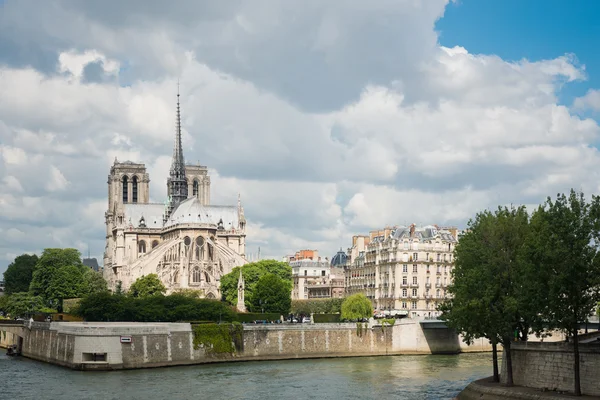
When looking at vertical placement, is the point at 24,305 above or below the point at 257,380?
above

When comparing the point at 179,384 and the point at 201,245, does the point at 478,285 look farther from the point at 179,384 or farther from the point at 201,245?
the point at 201,245

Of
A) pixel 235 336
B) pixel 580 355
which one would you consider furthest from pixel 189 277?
pixel 580 355

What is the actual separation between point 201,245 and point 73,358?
80.8 m

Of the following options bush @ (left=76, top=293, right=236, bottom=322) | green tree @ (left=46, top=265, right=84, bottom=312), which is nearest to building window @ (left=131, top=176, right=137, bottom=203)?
green tree @ (left=46, top=265, right=84, bottom=312)

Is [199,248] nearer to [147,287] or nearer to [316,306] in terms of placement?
[147,287]

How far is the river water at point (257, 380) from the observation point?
58.9 meters

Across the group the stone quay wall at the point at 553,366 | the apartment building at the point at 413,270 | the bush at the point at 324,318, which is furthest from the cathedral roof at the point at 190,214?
the stone quay wall at the point at 553,366

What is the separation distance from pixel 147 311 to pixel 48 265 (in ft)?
148

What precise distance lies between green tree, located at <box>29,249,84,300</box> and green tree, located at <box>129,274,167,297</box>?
1031 cm

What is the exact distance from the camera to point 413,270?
386 ft

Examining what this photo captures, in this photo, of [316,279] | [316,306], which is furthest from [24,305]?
[316,279]

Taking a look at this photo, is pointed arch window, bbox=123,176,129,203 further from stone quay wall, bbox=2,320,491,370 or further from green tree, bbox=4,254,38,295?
stone quay wall, bbox=2,320,491,370

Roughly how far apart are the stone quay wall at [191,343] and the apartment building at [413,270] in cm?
1964

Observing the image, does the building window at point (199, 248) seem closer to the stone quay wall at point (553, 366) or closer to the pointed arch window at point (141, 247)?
the pointed arch window at point (141, 247)
